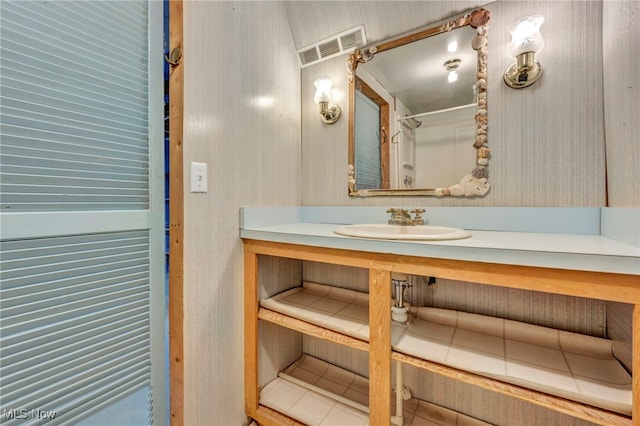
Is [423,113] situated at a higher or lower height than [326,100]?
lower

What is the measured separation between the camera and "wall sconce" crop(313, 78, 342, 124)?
1482 millimetres

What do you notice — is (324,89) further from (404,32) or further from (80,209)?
(80,209)

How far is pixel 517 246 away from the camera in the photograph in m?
0.73

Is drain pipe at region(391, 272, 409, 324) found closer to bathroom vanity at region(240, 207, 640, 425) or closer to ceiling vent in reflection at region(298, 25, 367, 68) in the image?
bathroom vanity at region(240, 207, 640, 425)

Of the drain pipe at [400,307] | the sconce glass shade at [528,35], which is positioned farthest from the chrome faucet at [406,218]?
the sconce glass shade at [528,35]

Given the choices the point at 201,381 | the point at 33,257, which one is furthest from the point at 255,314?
the point at 33,257

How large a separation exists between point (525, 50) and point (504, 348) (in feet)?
3.61

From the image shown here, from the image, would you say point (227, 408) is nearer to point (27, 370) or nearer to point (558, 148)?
point (27, 370)

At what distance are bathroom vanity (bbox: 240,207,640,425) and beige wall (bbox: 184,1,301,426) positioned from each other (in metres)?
0.08

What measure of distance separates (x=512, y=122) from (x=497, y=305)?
0.75 metres

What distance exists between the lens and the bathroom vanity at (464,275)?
0.64 meters
